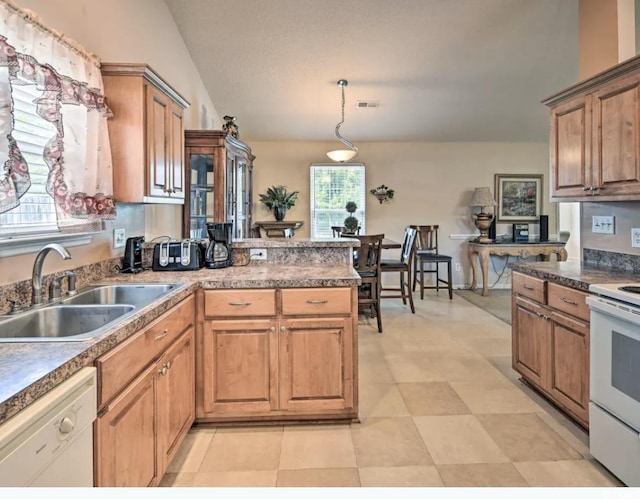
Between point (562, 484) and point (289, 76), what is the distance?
166 inches

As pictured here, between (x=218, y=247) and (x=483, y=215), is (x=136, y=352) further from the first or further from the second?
(x=483, y=215)

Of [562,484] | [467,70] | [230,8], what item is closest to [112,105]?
[230,8]

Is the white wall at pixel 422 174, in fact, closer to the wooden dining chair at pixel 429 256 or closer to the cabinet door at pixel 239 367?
the wooden dining chair at pixel 429 256

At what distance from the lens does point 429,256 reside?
5645 mm

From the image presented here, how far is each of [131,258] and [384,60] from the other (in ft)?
10.4

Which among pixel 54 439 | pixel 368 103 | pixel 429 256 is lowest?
pixel 54 439

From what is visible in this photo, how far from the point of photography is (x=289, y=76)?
4.46 meters

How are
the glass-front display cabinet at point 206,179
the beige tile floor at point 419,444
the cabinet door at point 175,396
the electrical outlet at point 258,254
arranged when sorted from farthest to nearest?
the glass-front display cabinet at point 206,179 < the electrical outlet at point 258,254 < the beige tile floor at point 419,444 < the cabinet door at point 175,396

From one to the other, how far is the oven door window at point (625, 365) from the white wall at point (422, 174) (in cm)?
455

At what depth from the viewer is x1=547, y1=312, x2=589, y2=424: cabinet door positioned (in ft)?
6.79

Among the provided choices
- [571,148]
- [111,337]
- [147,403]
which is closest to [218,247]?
[147,403]

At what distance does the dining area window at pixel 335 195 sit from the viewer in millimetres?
6172

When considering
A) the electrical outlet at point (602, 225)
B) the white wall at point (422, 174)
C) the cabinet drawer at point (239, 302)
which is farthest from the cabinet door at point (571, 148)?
the white wall at point (422, 174)

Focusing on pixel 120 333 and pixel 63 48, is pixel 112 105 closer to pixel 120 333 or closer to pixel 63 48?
pixel 63 48
